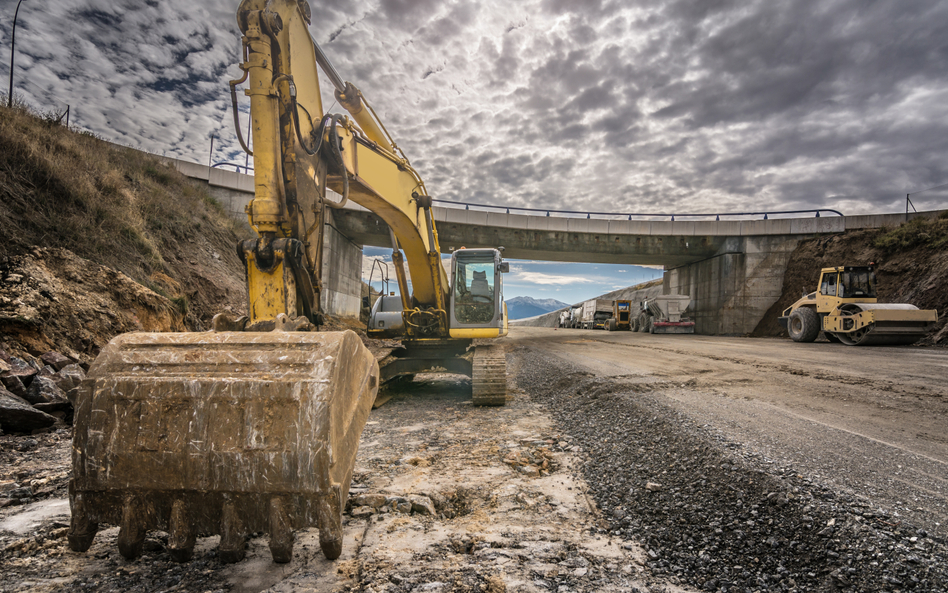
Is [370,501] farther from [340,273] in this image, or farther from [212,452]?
[340,273]

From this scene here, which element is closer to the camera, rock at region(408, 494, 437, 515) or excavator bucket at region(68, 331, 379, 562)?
excavator bucket at region(68, 331, 379, 562)

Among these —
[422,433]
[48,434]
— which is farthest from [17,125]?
[422,433]

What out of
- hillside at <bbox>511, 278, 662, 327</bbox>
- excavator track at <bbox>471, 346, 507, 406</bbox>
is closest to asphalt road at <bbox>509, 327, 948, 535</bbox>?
excavator track at <bbox>471, 346, 507, 406</bbox>

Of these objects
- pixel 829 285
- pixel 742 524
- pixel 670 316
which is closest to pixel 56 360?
pixel 742 524

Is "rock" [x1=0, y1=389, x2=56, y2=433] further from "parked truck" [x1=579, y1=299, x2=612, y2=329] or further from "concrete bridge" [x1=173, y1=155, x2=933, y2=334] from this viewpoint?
"parked truck" [x1=579, y1=299, x2=612, y2=329]

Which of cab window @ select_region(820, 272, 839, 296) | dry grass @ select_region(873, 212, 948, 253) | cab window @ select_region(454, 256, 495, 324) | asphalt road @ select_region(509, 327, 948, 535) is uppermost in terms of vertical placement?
dry grass @ select_region(873, 212, 948, 253)

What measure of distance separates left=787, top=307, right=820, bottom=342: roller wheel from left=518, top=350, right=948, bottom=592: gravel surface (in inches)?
582

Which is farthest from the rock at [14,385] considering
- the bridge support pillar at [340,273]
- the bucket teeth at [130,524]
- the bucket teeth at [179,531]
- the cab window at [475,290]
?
the bridge support pillar at [340,273]

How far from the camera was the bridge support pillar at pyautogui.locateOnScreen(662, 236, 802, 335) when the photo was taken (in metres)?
24.4

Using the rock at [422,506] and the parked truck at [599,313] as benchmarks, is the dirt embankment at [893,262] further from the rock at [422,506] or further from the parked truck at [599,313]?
the rock at [422,506]

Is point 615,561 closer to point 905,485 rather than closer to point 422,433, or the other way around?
point 905,485

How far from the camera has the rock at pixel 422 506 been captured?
8.88ft

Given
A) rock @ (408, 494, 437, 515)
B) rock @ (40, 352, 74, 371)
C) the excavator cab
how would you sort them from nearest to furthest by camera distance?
rock @ (408, 494, 437, 515)
rock @ (40, 352, 74, 371)
the excavator cab

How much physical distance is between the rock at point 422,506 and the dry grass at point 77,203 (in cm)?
723
